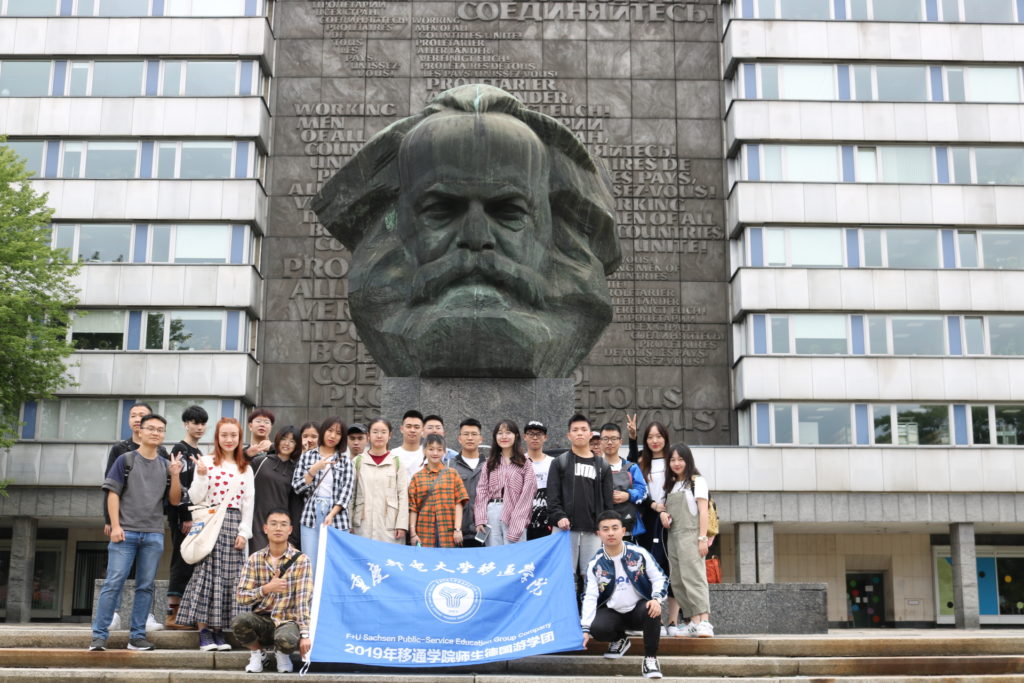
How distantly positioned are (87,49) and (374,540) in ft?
100

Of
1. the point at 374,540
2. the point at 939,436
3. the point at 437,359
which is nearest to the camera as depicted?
the point at 374,540

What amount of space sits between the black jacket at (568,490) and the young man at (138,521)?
2.90m

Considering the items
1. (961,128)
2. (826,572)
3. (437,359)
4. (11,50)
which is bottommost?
(826,572)

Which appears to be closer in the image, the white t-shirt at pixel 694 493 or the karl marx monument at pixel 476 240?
the white t-shirt at pixel 694 493

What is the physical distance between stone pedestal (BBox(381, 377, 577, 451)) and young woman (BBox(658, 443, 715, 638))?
280 cm

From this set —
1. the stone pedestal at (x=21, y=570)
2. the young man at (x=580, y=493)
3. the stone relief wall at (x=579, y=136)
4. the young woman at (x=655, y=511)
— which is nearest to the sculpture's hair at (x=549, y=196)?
the young woman at (x=655, y=511)

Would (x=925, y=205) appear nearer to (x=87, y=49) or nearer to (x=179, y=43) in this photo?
(x=179, y=43)

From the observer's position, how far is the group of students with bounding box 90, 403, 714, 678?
25.9 feet

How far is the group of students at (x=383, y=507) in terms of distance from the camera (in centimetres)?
790

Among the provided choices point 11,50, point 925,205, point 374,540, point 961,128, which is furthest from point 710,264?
point 374,540

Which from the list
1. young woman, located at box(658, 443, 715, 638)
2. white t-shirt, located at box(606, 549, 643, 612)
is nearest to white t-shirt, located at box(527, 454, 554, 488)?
young woman, located at box(658, 443, 715, 638)

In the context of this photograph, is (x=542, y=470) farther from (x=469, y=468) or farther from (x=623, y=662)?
(x=623, y=662)

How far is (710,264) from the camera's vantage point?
1292 inches

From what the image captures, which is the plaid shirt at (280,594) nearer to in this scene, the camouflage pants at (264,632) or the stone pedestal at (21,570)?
the camouflage pants at (264,632)
